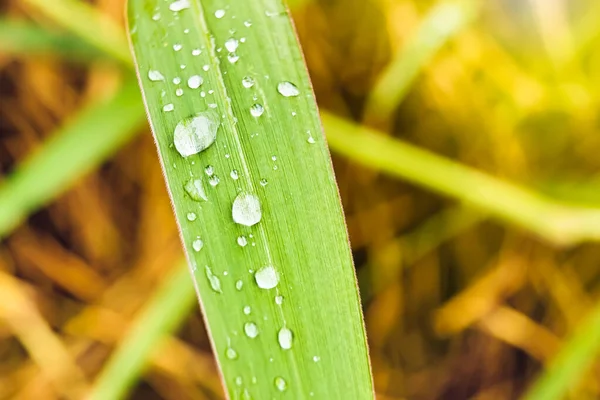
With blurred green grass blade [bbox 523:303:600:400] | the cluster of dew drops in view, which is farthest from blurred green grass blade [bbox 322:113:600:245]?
the cluster of dew drops

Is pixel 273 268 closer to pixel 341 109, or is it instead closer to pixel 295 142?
pixel 295 142

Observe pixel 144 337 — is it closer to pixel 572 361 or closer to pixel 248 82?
pixel 248 82

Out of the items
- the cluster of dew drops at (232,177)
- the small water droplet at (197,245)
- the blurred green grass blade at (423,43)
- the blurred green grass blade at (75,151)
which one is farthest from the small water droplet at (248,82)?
the blurred green grass blade at (423,43)

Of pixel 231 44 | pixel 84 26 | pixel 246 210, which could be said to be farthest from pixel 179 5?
pixel 84 26

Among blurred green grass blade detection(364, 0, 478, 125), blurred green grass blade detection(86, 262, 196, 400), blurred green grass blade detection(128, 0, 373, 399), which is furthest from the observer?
blurred green grass blade detection(364, 0, 478, 125)

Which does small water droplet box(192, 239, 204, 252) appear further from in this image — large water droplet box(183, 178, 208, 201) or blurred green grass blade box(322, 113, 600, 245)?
blurred green grass blade box(322, 113, 600, 245)

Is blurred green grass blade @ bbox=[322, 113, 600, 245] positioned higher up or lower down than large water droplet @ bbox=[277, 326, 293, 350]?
lower down
